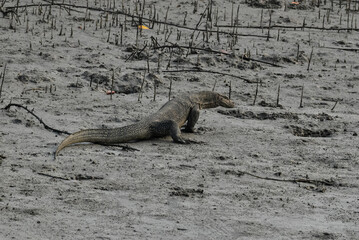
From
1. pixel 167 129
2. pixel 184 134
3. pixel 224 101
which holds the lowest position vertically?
pixel 184 134

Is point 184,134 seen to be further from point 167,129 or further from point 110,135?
point 110,135

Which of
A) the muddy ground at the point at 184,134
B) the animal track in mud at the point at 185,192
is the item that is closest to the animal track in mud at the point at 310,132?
the muddy ground at the point at 184,134

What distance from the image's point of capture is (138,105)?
24.5ft

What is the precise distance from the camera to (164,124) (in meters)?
6.61

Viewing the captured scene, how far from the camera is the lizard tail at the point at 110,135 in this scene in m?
5.78

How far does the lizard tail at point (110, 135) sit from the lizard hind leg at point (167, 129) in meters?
0.11

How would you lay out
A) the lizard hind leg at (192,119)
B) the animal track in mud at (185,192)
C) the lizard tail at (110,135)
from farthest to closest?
the lizard hind leg at (192,119)
the lizard tail at (110,135)
the animal track in mud at (185,192)

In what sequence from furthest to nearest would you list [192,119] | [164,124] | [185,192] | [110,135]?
1. [192,119]
2. [164,124]
3. [110,135]
4. [185,192]

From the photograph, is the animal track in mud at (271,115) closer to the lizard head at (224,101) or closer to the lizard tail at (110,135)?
the lizard head at (224,101)

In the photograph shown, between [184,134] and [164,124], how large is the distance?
1.33 ft

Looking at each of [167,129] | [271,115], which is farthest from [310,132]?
[167,129]

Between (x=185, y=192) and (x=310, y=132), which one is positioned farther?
(x=310, y=132)

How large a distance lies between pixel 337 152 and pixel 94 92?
126 inches

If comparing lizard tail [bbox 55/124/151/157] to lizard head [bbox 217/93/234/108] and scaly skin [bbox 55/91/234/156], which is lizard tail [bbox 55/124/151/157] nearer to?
scaly skin [bbox 55/91/234/156]
